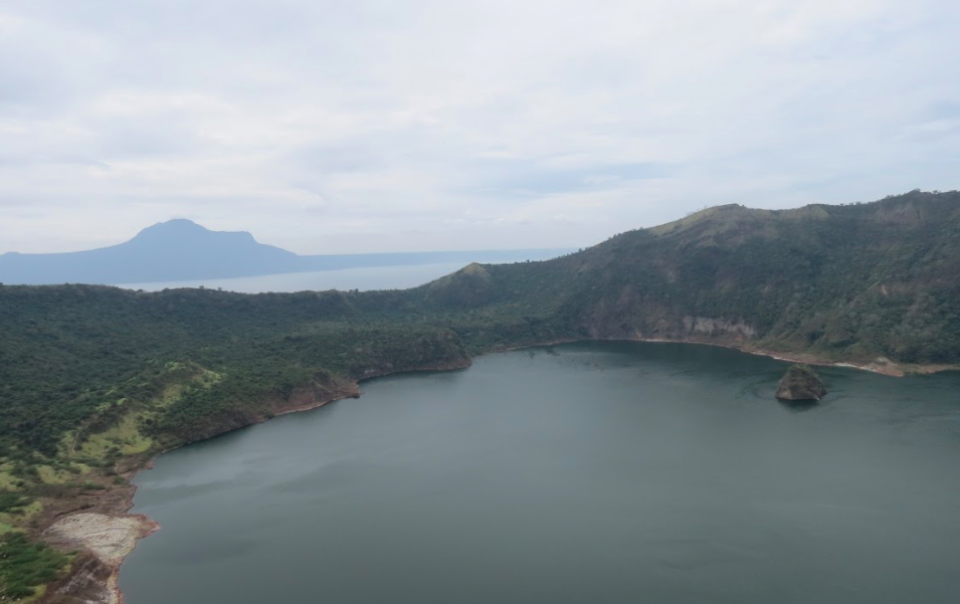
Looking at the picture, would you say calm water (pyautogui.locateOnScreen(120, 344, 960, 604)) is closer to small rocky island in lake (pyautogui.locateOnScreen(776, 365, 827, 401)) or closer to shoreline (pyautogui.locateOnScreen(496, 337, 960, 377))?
small rocky island in lake (pyautogui.locateOnScreen(776, 365, 827, 401))

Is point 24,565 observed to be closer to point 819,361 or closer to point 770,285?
point 819,361

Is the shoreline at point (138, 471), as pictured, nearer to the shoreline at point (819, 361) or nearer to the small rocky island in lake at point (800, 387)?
the shoreline at point (819, 361)

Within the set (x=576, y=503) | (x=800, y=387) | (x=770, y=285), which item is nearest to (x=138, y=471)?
(x=576, y=503)

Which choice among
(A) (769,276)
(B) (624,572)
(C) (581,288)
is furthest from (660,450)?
(C) (581,288)

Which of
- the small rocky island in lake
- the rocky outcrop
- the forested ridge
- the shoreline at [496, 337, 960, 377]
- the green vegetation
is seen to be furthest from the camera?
the shoreline at [496, 337, 960, 377]

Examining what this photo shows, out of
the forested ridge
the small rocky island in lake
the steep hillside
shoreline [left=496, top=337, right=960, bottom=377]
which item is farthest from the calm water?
the steep hillside
